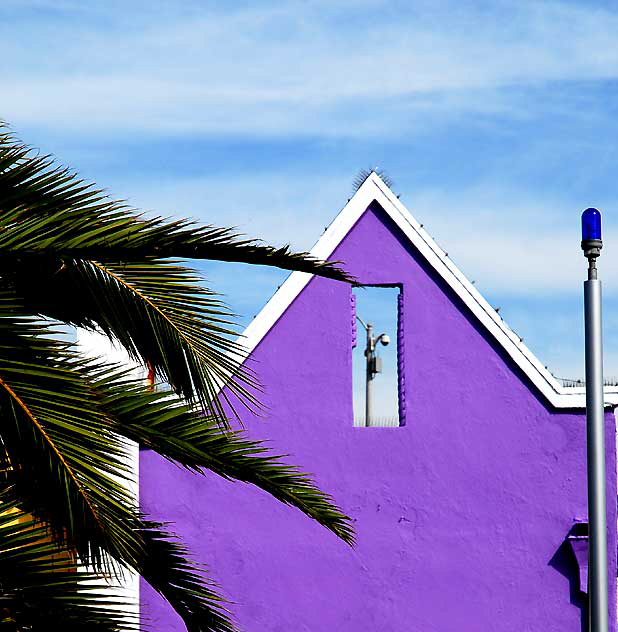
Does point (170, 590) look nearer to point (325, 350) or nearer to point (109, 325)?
point (109, 325)

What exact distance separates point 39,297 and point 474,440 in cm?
707

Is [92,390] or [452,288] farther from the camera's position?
[452,288]

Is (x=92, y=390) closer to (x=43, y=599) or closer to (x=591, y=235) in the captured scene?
(x=43, y=599)

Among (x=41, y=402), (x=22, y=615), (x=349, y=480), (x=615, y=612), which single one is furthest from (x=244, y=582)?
(x=41, y=402)

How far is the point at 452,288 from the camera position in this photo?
42.1 ft

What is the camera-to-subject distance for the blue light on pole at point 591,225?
9.10 m

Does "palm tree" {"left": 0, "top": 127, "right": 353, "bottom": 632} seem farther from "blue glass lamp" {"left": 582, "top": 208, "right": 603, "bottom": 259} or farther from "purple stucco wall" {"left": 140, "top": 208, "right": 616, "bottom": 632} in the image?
"purple stucco wall" {"left": 140, "top": 208, "right": 616, "bottom": 632}

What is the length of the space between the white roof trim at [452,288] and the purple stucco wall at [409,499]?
0.42ft

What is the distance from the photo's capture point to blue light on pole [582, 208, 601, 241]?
910cm

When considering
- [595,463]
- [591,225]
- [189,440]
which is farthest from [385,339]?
[189,440]

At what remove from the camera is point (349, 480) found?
→ 12.7 metres

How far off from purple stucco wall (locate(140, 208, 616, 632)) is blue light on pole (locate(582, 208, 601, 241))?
3.75 meters

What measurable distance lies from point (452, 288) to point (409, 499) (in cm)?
245

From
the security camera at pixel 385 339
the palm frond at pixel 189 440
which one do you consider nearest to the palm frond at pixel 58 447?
the palm frond at pixel 189 440
